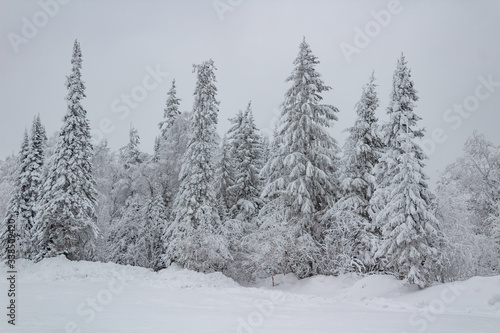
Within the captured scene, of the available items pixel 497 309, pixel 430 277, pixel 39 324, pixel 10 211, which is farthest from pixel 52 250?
A: pixel 497 309

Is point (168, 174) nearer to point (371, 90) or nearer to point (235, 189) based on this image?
point (235, 189)

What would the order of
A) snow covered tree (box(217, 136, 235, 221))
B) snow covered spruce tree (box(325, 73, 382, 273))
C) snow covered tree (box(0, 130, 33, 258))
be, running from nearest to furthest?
snow covered spruce tree (box(325, 73, 382, 273)) < snow covered tree (box(0, 130, 33, 258)) < snow covered tree (box(217, 136, 235, 221))

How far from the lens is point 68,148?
26062 millimetres

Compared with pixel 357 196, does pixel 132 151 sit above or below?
above

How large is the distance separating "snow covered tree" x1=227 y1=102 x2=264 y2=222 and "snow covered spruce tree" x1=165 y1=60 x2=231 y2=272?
3.75m

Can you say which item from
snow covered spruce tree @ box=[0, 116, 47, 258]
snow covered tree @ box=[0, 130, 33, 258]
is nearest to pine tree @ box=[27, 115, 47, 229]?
snow covered spruce tree @ box=[0, 116, 47, 258]

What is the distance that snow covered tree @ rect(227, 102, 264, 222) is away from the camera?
100 ft

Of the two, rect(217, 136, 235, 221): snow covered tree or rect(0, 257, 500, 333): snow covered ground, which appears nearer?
rect(0, 257, 500, 333): snow covered ground

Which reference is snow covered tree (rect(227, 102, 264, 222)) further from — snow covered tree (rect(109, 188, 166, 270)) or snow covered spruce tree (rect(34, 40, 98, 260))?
snow covered spruce tree (rect(34, 40, 98, 260))

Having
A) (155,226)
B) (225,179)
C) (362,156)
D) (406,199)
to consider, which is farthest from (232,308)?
(155,226)

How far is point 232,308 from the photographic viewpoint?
38.8 feet

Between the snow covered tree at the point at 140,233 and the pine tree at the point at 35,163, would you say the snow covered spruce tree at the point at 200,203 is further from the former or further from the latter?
the pine tree at the point at 35,163

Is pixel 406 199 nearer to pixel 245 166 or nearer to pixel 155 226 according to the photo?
pixel 245 166

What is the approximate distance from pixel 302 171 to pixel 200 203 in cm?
794
